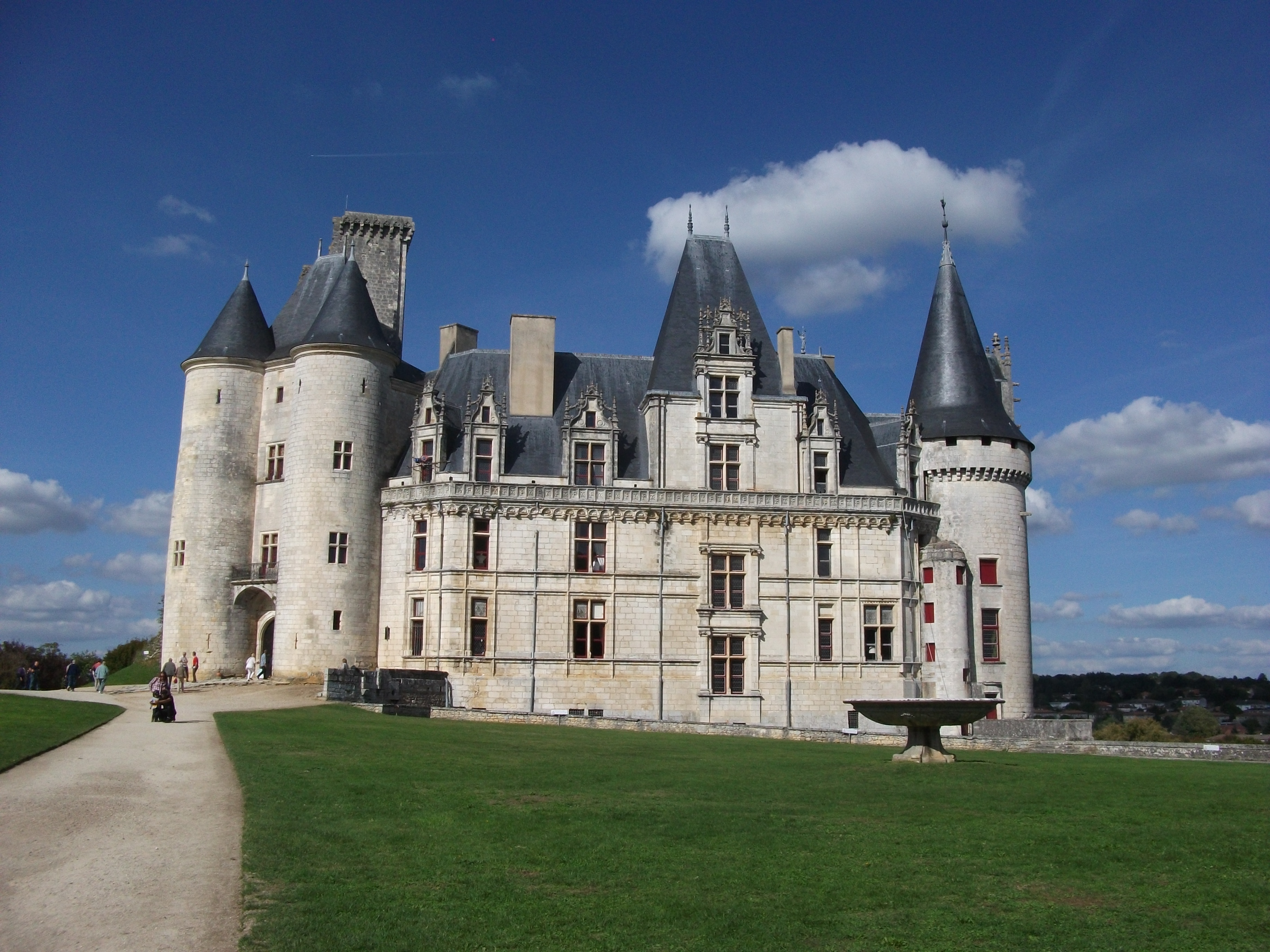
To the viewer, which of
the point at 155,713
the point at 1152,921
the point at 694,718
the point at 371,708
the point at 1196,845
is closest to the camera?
the point at 1152,921

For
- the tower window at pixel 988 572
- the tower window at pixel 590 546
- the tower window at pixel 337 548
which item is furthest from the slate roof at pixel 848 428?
the tower window at pixel 337 548

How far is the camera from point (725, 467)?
39156 millimetres

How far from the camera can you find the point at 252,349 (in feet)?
135

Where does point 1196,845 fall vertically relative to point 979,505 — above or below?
below

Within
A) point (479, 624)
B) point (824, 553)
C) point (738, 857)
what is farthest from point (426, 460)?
point (738, 857)

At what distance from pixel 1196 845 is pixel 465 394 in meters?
32.7

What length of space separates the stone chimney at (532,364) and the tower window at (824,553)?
35.5ft

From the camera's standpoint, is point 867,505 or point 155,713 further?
point 867,505

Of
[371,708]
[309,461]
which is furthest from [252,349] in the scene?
[371,708]

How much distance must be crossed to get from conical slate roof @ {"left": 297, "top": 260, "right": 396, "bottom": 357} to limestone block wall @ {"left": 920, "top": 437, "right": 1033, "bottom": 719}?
2093 cm

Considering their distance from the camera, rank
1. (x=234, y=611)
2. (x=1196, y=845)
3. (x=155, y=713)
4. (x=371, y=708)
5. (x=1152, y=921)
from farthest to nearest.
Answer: (x=234, y=611)
(x=371, y=708)
(x=155, y=713)
(x=1196, y=845)
(x=1152, y=921)

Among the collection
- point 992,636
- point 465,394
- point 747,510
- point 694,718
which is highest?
point 465,394

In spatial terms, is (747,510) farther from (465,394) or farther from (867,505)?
(465,394)

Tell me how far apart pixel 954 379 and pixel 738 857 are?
34.9m
